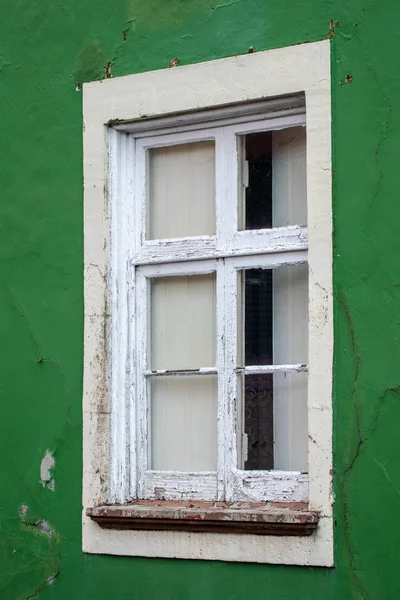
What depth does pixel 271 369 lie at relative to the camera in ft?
15.8

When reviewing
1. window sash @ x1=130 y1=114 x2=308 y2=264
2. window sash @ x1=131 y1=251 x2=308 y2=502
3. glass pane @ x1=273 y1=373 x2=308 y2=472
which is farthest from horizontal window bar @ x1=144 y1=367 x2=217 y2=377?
window sash @ x1=130 y1=114 x2=308 y2=264

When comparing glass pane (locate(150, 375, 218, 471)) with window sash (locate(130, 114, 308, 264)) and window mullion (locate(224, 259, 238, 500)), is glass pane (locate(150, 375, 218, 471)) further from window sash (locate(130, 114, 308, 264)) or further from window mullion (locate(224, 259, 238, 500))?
window sash (locate(130, 114, 308, 264))

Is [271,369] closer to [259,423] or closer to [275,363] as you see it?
[275,363]

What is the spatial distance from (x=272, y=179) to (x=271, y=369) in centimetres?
86

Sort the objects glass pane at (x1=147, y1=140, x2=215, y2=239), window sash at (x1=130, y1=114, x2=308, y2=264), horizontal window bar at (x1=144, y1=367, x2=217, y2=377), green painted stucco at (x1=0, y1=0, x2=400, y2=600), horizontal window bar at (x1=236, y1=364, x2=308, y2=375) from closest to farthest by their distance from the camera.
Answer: green painted stucco at (x1=0, y1=0, x2=400, y2=600), horizontal window bar at (x1=236, y1=364, x2=308, y2=375), window sash at (x1=130, y1=114, x2=308, y2=264), horizontal window bar at (x1=144, y1=367, x2=217, y2=377), glass pane at (x1=147, y1=140, x2=215, y2=239)

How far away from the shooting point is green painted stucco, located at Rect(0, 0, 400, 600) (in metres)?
4.43

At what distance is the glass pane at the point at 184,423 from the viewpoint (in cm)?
501

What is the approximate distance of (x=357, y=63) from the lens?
15.1ft

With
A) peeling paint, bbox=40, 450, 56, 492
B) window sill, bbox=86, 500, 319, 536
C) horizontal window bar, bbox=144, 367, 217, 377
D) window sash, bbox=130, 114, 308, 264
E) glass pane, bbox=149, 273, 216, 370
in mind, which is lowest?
window sill, bbox=86, 500, 319, 536

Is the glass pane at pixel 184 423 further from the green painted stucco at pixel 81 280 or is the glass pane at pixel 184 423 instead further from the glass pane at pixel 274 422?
the green painted stucco at pixel 81 280

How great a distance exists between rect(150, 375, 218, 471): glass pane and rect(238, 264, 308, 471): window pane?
0.18 m

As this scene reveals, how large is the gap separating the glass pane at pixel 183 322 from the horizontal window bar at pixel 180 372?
3 cm

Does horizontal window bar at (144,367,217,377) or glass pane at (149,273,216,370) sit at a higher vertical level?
glass pane at (149,273,216,370)

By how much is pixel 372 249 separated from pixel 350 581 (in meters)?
1.34
